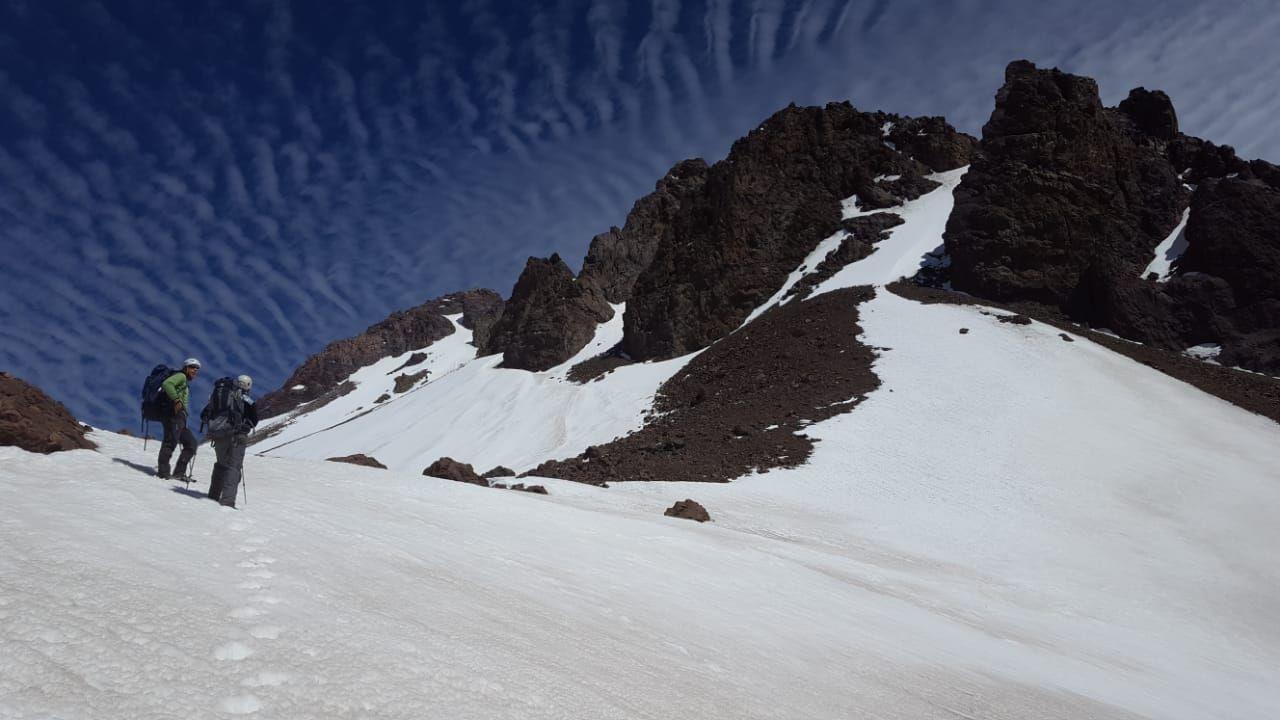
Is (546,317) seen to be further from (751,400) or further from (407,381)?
(407,381)

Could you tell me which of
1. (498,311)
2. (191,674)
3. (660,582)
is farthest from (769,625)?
(498,311)

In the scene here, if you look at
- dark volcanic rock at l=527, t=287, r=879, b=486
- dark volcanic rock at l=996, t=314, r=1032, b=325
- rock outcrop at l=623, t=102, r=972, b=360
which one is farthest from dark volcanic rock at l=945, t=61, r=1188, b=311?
rock outcrop at l=623, t=102, r=972, b=360

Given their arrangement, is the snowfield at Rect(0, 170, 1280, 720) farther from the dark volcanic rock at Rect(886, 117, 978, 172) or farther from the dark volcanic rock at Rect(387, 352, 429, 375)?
the dark volcanic rock at Rect(387, 352, 429, 375)

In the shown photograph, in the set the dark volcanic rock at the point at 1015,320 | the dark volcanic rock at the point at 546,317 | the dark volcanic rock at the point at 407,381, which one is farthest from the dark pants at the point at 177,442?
the dark volcanic rock at the point at 407,381

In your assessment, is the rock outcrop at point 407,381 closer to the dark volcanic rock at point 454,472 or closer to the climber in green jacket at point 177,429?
the dark volcanic rock at point 454,472

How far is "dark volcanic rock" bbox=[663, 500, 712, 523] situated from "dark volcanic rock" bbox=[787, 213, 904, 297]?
32.5m

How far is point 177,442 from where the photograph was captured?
29.2 ft

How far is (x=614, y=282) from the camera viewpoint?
254ft

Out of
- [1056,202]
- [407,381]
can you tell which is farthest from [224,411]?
[407,381]

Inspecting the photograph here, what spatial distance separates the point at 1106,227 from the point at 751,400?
31.1 metres

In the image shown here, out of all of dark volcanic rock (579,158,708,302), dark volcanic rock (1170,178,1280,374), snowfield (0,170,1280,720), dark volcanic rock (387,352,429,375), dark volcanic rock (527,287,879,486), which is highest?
dark volcanic rock (579,158,708,302)

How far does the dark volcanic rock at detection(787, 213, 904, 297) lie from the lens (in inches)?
1842

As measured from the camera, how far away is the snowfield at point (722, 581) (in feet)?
11.3

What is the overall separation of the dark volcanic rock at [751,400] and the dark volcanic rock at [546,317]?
22.1 meters
